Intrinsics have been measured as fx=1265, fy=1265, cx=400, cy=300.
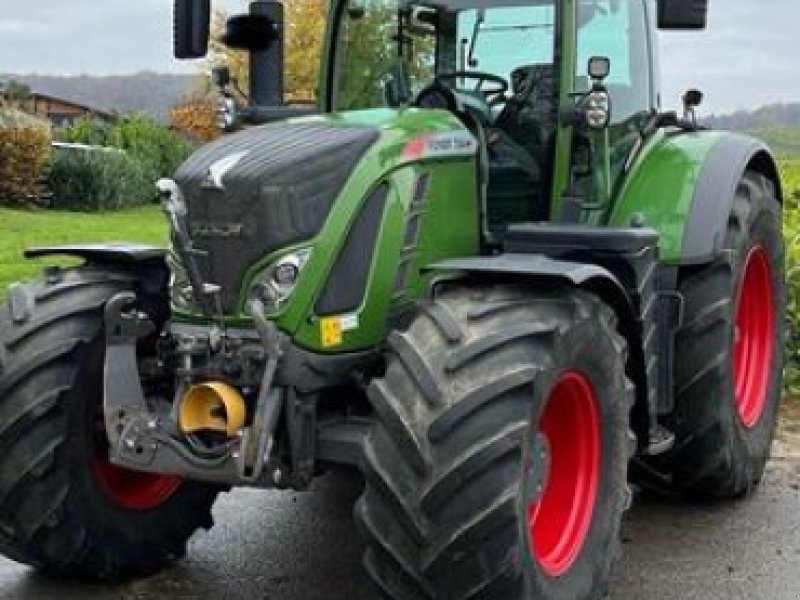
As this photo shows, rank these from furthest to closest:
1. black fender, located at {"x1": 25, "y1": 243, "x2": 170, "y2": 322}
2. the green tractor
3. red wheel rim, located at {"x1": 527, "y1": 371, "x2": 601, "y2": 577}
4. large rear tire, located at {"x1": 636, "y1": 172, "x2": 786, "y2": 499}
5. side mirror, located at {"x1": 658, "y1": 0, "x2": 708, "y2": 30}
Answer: large rear tire, located at {"x1": 636, "y1": 172, "x2": 786, "y2": 499} < side mirror, located at {"x1": 658, "y1": 0, "x2": 708, "y2": 30} < black fender, located at {"x1": 25, "y1": 243, "x2": 170, "y2": 322} < red wheel rim, located at {"x1": 527, "y1": 371, "x2": 601, "y2": 577} < the green tractor

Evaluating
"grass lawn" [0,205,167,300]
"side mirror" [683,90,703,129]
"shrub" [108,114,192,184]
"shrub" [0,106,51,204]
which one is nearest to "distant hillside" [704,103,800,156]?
"side mirror" [683,90,703,129]

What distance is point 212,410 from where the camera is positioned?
411cm

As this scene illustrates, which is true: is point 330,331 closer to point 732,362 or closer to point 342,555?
point 342,555

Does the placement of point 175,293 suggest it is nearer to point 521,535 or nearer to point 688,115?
point 521,535

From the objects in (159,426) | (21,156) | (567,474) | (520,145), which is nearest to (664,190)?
(520,145)

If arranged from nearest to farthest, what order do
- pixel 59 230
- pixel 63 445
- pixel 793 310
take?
pixel 63 445
pixel 793 310
pixel 59 230

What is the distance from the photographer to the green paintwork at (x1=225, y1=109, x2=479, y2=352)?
162 inches

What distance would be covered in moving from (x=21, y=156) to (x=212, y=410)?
24.1 m

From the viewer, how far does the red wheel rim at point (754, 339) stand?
20.4 feet

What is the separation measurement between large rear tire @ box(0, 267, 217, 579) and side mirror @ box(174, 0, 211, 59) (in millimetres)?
1006

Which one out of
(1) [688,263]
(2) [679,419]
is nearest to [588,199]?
(1) [688,263]

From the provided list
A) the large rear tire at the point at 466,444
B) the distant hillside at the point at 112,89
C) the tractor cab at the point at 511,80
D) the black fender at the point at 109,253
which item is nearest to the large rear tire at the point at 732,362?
the tractor cab at the point at 511,80

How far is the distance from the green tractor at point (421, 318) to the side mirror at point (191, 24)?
0.06 feet

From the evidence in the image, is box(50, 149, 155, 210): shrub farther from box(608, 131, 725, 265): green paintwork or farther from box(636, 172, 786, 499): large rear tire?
box(608, 131, 725, 265): green paintwork
